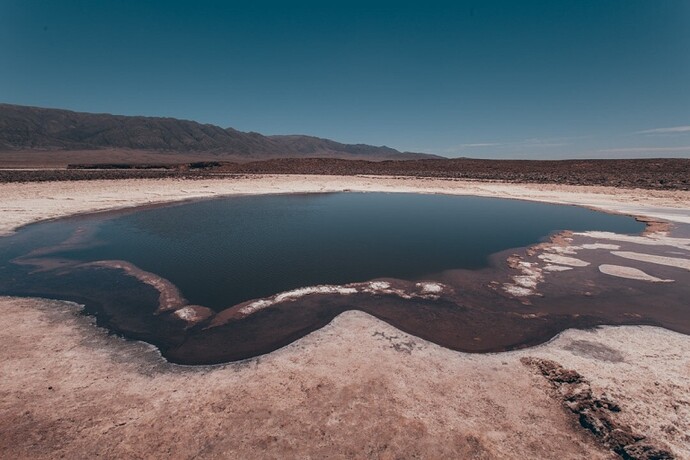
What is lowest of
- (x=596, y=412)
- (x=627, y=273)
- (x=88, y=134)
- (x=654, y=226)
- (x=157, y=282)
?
(x=596, y=412)

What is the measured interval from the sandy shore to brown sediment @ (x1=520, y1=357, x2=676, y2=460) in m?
0.07

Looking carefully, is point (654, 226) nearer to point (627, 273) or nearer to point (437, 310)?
point (627, 273)

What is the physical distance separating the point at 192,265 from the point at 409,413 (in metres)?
9.17

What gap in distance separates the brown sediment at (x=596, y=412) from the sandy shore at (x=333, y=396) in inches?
2.8

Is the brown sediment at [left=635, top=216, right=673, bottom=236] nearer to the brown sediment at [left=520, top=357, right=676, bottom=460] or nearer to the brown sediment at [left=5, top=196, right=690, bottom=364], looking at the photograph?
the brown sediment at [left=5, top=196, right=690, bottom=364]

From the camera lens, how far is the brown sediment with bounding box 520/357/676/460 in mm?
4430

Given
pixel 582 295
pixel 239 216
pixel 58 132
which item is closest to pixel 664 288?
pixel 582 295

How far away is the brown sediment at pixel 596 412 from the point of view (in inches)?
174

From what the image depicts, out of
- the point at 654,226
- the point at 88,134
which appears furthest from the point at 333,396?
the point at 88,134

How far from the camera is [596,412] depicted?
5.05m

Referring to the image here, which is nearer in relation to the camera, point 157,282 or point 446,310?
point 446,310

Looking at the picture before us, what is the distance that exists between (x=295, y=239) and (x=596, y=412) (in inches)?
473

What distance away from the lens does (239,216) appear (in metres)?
20.5

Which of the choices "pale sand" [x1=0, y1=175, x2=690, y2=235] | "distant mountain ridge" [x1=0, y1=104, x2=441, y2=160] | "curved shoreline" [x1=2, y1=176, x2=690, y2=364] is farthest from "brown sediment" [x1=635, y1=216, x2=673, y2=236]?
"distant mountain ridge" [x1=0, y1=104, x2=441, y2=160]
